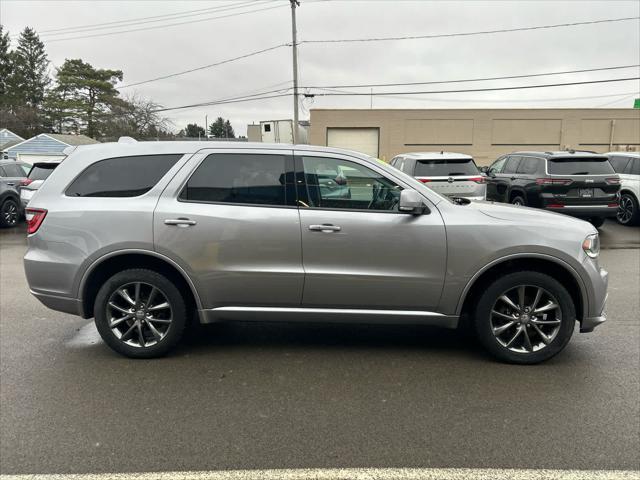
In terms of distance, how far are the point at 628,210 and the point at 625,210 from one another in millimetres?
95

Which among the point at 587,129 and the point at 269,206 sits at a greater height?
the point at 587,129

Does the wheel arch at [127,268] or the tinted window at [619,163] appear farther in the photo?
the tinted window at [619,163]

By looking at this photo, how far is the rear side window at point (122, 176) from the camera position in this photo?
13.7ft

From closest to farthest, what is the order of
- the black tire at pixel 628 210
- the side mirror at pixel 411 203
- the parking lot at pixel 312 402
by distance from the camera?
the parking lot at pixel 312 402 < the side mirror at pixel 411 203 < the black tire at pixel 628 210

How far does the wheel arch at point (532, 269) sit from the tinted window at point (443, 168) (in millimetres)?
6104

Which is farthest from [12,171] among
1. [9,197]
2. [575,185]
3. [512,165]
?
[575,185]

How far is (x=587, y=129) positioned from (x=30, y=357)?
1704 inches

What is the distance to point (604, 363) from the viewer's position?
414cm

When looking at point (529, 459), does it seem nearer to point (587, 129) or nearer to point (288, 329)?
point (288, 329)

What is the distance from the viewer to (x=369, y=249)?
3965mm

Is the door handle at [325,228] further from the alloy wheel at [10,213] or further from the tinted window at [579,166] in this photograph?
the alloy wheel at [10,213]

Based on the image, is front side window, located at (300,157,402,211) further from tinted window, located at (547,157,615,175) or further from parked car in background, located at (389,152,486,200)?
tinted window, located at (547,157,615,175)

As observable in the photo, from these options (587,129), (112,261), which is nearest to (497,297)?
(112,261)

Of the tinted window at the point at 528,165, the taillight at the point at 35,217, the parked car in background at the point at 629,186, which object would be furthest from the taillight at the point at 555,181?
the taillight at the point at 35,217
